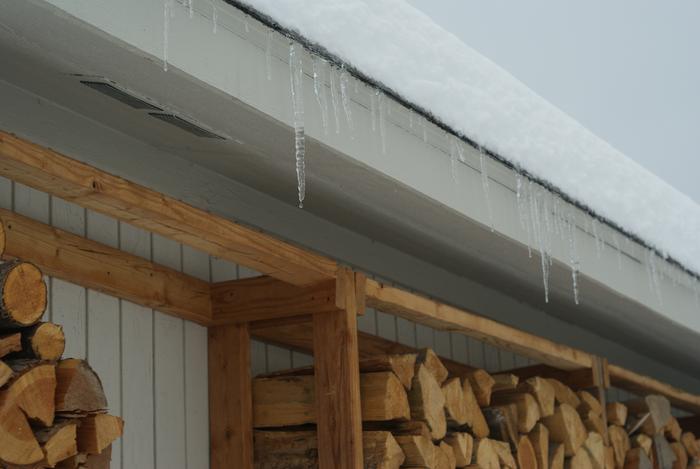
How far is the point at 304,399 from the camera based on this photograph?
12.0ft

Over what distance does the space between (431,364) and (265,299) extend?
2.22 ft

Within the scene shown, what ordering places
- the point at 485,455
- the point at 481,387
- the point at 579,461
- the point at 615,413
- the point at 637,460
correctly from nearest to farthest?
the point at 485,455, the point at 481,387, the point at 579,461, the point at 637,460, the point at 615,413

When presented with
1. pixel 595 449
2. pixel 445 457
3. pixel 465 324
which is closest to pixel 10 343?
pixel 445 457

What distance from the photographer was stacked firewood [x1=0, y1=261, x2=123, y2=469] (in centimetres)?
246

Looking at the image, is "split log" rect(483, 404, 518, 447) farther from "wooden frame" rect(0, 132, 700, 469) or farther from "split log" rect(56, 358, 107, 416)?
"split log" rect(56, 358, 107, 416)

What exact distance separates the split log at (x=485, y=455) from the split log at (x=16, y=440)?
1938 mm

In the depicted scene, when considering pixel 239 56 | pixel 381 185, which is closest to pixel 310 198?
pixel 381 185

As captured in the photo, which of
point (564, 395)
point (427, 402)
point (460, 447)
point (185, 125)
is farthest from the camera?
point (564, 395)

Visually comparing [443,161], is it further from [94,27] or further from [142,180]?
[94,27]

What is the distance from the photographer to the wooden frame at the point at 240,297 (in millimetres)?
3057

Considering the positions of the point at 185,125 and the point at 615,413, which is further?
the point at 615,413

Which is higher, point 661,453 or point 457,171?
point 457,171

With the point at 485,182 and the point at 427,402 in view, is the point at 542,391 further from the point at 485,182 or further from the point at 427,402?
the point at 485,182

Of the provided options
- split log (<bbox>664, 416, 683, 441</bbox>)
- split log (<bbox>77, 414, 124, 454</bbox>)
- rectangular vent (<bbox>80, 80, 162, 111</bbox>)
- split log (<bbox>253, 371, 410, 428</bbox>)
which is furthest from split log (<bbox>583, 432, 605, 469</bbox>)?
split log (<bbox>77, 414, 124, 454</bbox>)
